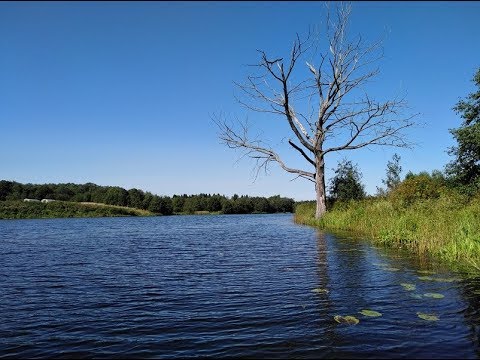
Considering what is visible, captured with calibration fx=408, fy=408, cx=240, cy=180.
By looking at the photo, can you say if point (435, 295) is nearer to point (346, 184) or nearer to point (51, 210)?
point (346, 184)

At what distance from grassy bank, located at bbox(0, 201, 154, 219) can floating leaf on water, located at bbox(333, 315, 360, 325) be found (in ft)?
325

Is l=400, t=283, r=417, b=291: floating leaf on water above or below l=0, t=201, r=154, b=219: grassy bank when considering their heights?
below

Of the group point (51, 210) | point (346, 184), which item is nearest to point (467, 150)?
point (346, 184)

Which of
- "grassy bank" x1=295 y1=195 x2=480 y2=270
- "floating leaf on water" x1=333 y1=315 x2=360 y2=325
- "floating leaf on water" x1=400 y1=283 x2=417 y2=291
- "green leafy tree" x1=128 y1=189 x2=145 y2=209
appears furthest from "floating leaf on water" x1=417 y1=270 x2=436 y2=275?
"green leafy tree" x1=128 y1=189 x2=145 y2=209

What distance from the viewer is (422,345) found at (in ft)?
19.9

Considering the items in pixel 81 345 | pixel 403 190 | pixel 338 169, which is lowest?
pixel 81 345

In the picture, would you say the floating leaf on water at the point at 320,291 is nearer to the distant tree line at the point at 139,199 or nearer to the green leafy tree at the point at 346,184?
the green leafy tree at the point at 346,184

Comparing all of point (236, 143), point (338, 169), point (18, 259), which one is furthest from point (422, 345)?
point (338, 169)

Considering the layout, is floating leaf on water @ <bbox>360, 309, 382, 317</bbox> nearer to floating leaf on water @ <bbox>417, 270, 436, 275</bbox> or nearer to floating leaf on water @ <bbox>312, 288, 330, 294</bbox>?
floating leaf on water @ <bbox>312, 288, 330, 294</bbox>

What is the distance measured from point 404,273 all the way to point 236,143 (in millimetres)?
25403

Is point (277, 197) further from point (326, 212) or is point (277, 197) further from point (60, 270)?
point (60, 270)

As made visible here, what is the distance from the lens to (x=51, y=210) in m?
102

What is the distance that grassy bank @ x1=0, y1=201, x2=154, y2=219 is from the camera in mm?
93312

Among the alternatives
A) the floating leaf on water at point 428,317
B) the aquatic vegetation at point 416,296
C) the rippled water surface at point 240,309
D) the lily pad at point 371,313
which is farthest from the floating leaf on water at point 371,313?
the aquatic vegetation at point 416,296
